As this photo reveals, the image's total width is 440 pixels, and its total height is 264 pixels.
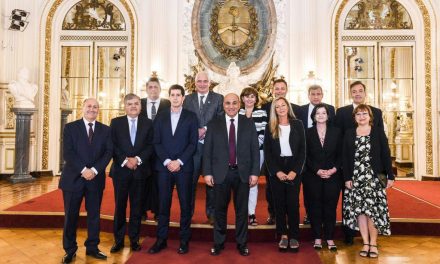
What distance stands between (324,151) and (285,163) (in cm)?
41

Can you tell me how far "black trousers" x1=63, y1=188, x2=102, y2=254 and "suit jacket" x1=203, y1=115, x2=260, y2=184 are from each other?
3.52 ft

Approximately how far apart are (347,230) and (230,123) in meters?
1.73

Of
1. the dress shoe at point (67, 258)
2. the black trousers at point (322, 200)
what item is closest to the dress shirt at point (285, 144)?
the black trousers at point (322, 200)

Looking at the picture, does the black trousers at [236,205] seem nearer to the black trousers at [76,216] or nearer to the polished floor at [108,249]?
the polished floor at [108,249]

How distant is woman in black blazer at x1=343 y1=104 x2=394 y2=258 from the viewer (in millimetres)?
3242

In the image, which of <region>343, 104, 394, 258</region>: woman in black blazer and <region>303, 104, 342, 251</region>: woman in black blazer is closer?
<region>343, 104, 394, 258</region>: woman in black blazer

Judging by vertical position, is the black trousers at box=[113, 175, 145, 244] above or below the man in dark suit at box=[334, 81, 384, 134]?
below

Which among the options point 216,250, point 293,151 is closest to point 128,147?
point 216,250

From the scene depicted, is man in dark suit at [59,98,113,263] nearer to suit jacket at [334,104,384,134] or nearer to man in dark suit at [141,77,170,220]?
man in dark suit at [141,77,170,220]

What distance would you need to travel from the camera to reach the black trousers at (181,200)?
3.30 metres

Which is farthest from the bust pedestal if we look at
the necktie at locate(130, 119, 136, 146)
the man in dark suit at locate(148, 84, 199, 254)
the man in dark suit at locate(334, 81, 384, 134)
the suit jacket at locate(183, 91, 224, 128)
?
the man in dark suit at locate(334, 81, 384, 134)

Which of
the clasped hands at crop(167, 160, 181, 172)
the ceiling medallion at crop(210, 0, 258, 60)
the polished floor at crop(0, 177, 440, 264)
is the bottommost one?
the polished floor at crop(0, 177, 440, 264)

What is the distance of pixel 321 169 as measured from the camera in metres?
3.37

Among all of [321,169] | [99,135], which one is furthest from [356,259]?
[99,135]
